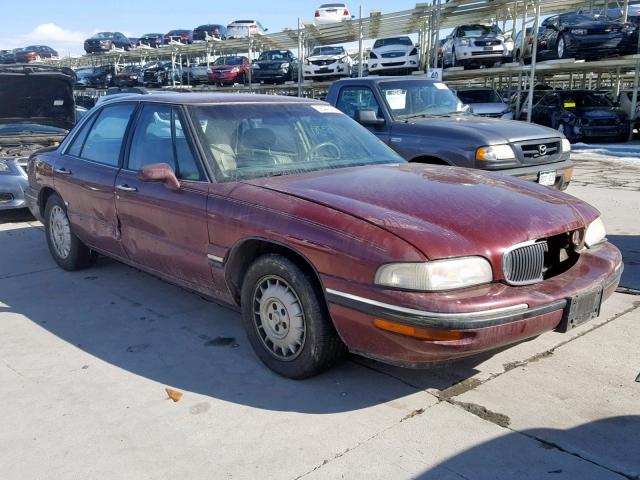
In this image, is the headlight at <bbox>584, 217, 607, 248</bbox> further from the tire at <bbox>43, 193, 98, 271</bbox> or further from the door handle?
the tire at <bbox>43, 193, 98, 271</bbox>

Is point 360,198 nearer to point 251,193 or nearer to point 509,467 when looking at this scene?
point 251,193

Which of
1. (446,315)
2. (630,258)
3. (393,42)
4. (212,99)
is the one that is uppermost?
(393,42)

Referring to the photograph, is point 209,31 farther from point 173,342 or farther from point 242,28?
point 173,342

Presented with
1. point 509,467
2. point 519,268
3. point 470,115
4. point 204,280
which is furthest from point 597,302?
point 470,115

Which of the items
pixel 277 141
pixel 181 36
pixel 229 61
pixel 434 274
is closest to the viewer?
pixel 434 274

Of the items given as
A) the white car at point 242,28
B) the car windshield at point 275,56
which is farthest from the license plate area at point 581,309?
the white car at point 242,28

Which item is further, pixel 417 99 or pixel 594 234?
pixel 417 99

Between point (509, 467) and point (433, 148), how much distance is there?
4787mm

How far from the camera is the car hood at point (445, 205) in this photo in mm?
2881

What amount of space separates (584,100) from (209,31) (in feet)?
85.3

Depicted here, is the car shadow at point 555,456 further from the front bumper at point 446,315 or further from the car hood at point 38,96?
the car hood at point 38,96

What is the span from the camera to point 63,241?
552 centimetres

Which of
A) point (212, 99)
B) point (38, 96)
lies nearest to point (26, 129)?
point (38, 96)

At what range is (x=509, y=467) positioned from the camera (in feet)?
8.42
